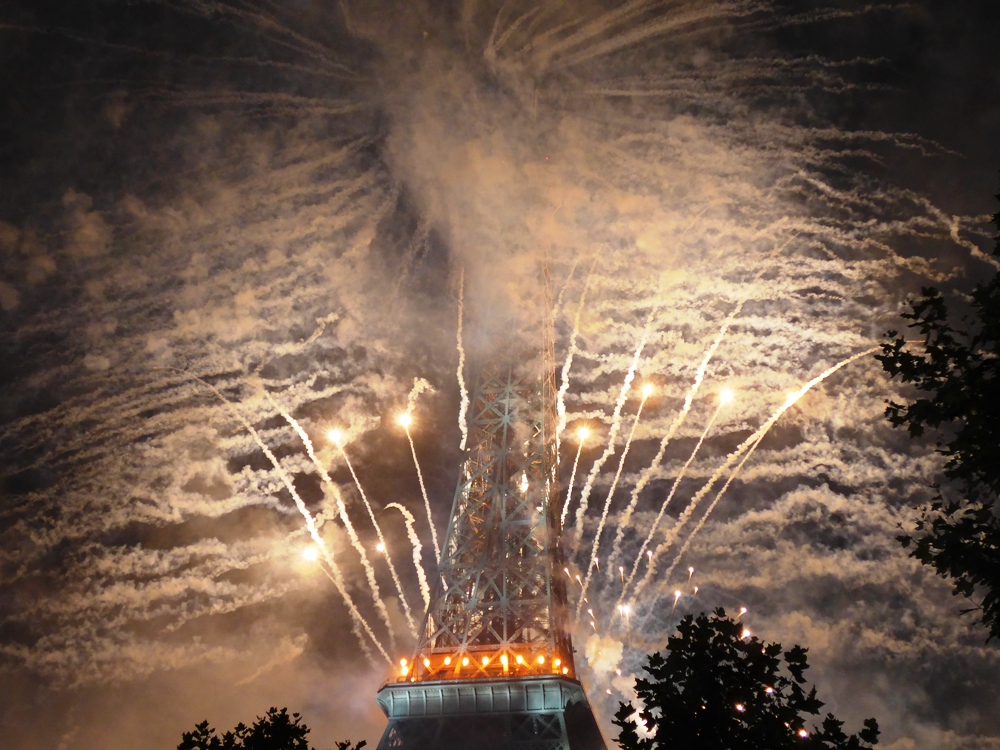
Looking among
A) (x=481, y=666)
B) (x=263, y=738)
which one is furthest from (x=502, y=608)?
(x=263, y=738)

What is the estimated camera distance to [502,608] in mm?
45188

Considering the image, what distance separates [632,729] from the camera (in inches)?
730

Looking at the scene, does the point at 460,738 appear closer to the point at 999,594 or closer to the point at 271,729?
the point at 271,729

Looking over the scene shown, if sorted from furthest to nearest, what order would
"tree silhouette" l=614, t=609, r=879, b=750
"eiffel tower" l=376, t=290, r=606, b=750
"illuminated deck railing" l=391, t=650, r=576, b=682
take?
"illuminated deck railing" l=391, t=650, r=576, b=682 < "eiffel tower" l=376, t=290, r=606, b=750 < "tree silhouette" l=614, t=609, r=879, b=750

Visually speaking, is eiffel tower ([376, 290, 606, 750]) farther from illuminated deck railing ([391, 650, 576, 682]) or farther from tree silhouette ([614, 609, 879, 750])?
tree silhouette ([614, 609, 879, 750])

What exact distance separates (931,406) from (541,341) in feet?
145

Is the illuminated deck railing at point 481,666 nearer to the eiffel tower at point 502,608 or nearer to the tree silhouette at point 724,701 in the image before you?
the eiffel tower at point 502,608

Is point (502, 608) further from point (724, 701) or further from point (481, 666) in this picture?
point (724, 701)

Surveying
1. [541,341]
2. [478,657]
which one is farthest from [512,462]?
[478,657]

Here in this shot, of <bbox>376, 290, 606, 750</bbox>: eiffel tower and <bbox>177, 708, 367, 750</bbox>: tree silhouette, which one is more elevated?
<bbox>376, 290, 606, 750</bbox>: eiffel tower

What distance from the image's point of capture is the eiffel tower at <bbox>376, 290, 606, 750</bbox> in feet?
129

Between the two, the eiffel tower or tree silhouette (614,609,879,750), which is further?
the eiffel tower

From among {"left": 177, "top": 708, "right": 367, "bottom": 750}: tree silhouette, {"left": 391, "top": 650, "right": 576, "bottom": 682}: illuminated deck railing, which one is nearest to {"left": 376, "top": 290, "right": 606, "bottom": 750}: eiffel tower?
{"left": 391, "top": 650, "right": 576, "bottom": 682}: illuminated deck railing

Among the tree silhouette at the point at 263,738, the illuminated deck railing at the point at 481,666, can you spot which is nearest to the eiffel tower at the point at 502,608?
the illuminated deck railing at the point at 481,666
